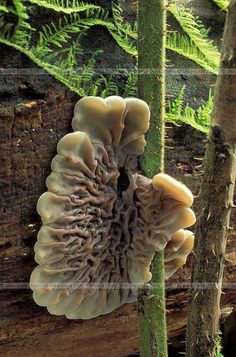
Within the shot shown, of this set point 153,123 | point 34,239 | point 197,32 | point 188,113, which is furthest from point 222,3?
point 34,239

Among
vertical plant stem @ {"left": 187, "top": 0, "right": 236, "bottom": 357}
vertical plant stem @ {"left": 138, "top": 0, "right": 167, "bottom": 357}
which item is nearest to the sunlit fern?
vertical plant stem @ {"left": 138, "top": 0, "right": 167, "bottom": 357}

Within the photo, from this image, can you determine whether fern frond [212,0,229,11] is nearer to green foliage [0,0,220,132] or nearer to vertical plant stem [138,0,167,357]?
green foliage [0,0,220,132]

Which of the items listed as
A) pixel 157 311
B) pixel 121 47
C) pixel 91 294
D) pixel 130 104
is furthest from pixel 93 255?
pixel 121 47

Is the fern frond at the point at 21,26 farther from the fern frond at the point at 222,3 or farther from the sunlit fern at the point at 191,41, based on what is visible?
the fern frond at the point at 222,3

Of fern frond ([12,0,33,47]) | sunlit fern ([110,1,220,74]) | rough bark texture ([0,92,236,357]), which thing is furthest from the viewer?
sunlit fern ([110,1,220,74])

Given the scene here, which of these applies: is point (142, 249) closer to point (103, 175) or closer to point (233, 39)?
point (103, 175)

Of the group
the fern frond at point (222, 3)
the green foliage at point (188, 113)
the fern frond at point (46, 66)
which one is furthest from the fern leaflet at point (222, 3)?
the fern frond at point (46, 66)

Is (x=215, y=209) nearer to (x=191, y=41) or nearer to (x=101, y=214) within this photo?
(x=101, y=214)
